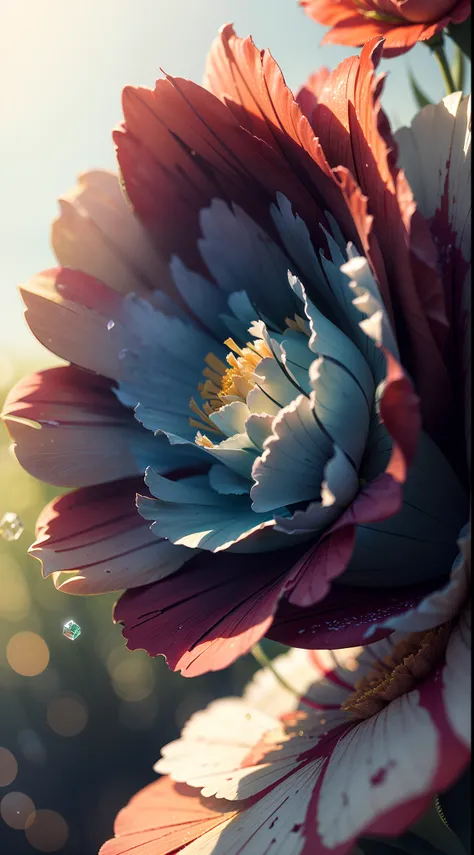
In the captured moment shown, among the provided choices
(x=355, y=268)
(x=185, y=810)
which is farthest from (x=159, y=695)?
(x=355, y=268)

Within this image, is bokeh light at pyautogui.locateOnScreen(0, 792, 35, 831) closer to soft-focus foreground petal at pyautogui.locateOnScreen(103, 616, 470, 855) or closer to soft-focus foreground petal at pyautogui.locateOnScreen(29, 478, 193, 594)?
soft-focus foreground petal at pyautogui.locateOnScreen(103, 616, 470, 855)

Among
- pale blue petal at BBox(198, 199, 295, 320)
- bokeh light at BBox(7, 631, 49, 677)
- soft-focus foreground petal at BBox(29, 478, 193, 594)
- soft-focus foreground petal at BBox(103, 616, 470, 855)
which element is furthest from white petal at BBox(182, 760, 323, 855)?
bokeh light at BBox(7, 631, 49, 677)

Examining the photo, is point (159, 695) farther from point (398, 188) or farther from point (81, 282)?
point (398, 188)

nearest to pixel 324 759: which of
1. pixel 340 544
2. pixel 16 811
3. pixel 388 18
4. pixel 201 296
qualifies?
pixel 340 544

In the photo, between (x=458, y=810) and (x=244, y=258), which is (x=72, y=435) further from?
(x=458, y=810)

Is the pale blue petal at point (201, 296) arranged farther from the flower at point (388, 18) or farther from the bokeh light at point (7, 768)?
the bokeh light at point (7, 768)

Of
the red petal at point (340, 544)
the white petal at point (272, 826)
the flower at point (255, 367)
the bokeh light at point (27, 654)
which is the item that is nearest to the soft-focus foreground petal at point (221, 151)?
the flower at point (255, 367)
